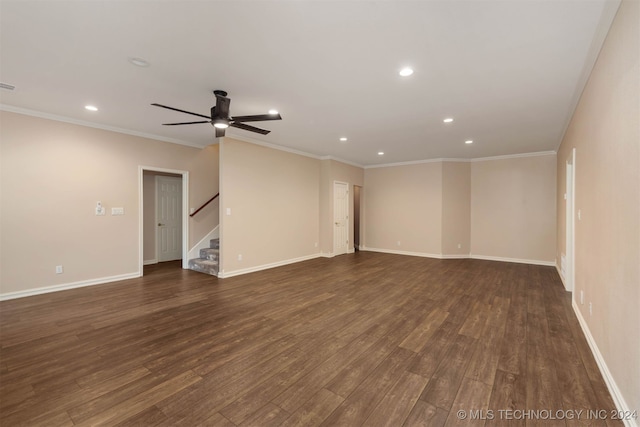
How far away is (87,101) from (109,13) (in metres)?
2.36

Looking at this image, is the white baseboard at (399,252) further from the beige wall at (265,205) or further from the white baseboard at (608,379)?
the white baseboard at (608,379)

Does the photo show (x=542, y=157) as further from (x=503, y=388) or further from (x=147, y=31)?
(x=147, y=31)

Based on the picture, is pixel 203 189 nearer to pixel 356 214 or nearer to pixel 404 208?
pixel 356 214

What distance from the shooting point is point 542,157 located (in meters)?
6.54

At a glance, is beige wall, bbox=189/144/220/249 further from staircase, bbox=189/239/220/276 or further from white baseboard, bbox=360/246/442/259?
white baseboard, bbox=360/246/442/259

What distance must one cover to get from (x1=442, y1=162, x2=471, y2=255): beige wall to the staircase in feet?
19.5

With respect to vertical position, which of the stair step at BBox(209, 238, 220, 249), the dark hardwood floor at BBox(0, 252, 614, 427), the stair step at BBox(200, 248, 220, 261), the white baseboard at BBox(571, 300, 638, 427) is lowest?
the dark hardwood floor at BBox(0, 252, 614, 427)

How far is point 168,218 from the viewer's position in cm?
701

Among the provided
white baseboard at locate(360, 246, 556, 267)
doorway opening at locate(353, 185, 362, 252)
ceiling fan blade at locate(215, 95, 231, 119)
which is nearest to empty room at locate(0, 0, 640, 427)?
ceiling fan blade at locate(215, 95, 231, 119)

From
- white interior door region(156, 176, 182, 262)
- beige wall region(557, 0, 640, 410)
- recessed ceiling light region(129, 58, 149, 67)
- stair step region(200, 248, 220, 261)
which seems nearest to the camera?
beige wall region(557, 0, 640, 410)

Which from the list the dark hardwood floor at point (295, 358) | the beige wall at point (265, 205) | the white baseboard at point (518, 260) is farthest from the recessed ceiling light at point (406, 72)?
the white baseboard at point (518, 260)

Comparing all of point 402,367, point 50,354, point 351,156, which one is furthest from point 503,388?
point 351,156

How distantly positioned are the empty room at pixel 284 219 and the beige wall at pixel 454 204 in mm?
1082

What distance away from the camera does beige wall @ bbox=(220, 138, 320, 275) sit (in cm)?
531
